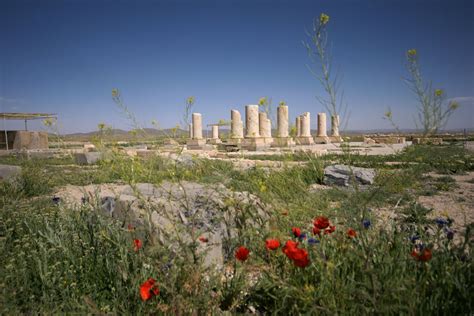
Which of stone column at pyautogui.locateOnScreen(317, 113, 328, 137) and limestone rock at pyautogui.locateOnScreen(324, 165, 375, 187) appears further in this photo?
stone column at pyautogui.locateOnScreen(317, 113, 328, 137)

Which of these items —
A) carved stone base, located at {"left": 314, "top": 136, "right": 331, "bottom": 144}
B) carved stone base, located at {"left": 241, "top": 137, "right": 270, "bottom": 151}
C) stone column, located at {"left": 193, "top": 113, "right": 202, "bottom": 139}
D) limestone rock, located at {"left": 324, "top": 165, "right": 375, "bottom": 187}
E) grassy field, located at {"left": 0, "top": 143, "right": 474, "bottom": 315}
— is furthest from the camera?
Result: carved stone base, located at {"left": 314, "top": 136, "right": 331, "bottom": 144}

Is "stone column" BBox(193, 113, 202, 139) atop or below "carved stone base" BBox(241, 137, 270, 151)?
atop

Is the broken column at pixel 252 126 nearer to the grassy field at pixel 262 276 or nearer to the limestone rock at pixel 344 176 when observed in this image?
the limestone rock at pixel 344 176

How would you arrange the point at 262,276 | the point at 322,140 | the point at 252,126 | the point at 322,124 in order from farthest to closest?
the point at 322,124 → the point at 322,140 → the point at 252,126 → the point at 262,276

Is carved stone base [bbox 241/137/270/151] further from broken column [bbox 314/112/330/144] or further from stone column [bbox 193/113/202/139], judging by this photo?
broken column [bbox 314/112/330/144]

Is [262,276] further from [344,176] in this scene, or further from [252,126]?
[252,126]

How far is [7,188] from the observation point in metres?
5.84

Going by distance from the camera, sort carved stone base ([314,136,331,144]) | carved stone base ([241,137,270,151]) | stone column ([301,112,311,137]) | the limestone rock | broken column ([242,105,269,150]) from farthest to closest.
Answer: carved stone base ([314,136,331,144])
stone column ([301,112,311,137])
broken column ([242,105,269,150])
carved stone base ([241,137,270,151])
the limestone rock

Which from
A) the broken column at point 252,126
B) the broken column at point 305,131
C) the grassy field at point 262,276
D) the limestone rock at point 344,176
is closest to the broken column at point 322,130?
the broken column at point 305,131

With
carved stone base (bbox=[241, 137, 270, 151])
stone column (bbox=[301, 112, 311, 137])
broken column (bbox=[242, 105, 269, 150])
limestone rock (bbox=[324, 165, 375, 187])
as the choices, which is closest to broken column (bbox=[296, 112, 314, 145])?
stone column (bbox=[301, 112, 311, 137])

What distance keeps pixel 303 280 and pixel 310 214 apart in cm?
166

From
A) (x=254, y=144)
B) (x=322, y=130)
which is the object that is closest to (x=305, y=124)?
(x=322, y=130)

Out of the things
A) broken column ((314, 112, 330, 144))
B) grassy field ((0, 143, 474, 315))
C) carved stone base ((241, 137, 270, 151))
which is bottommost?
grassy field ((0, 143, 474, 315))

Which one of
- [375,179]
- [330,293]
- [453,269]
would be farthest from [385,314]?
[375,179]
